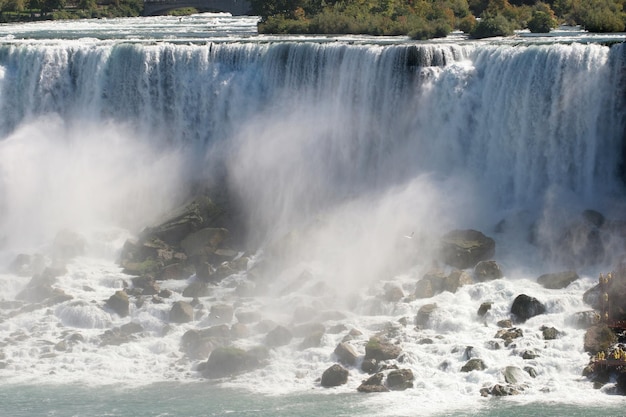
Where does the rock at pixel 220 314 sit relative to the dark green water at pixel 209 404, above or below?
above

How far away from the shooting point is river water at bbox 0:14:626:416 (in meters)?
27.0

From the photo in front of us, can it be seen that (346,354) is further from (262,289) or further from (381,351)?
(262,289)

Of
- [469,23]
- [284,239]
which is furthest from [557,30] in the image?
[284,239]

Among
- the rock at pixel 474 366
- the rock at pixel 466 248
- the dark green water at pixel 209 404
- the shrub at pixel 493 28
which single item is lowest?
the dark green water at pixel 209 404

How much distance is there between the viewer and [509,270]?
3159 centimetres

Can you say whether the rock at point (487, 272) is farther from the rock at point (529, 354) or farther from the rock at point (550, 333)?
the rock at point (529, 354)

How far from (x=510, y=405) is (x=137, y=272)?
1331 centimetres

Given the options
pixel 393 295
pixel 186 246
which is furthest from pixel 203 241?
pixel 393 295

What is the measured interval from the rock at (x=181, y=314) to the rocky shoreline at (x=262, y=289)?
0.10ft

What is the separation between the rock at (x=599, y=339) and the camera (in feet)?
88.7

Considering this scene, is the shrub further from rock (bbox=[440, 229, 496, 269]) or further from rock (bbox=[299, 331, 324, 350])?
rock (bbox=[299, 331, 324, 350])

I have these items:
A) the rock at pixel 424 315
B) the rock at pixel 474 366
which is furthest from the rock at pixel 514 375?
the rock at pixel 424 315

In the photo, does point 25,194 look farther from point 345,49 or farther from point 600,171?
point 600,171

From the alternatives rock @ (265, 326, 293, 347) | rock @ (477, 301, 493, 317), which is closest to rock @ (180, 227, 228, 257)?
rock @ (265, 326, 293, 347)
